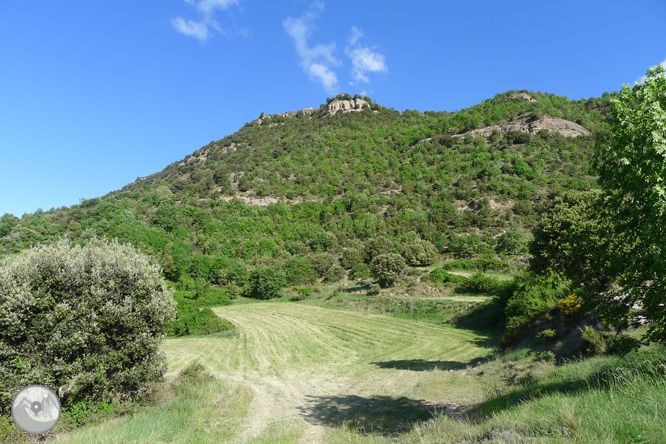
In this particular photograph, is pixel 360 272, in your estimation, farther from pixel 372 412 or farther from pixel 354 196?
pixel 372 412

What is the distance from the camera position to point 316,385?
1716 cm

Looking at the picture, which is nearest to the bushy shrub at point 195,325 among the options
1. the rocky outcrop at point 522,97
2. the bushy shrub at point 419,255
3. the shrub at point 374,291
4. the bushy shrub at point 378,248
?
A: the shrub at point 374,291

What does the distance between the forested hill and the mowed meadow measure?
4518 cm

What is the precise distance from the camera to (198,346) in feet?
91.9

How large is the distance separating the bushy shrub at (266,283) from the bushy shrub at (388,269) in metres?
22.5

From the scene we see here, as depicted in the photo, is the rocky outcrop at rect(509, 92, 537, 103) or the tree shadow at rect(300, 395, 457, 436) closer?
the tree shadow at rect(300, 395, 457, 436)

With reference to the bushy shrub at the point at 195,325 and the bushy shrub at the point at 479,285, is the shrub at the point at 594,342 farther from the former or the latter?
the bushy shrub at the point at 195,325

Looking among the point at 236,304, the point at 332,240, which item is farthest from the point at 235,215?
the point at 236,304

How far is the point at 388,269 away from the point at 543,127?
384 ft

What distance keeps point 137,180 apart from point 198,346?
199m

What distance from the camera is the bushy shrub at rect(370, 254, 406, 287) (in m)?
51.2

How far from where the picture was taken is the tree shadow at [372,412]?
1081 cm

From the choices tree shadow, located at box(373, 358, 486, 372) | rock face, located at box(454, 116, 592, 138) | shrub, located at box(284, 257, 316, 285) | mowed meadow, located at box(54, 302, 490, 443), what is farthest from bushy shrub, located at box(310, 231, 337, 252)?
rock face, located at box(454, 116, 592, 138)

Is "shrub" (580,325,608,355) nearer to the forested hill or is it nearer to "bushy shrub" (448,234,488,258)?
"bushy shrub" (448,234,488,258)
